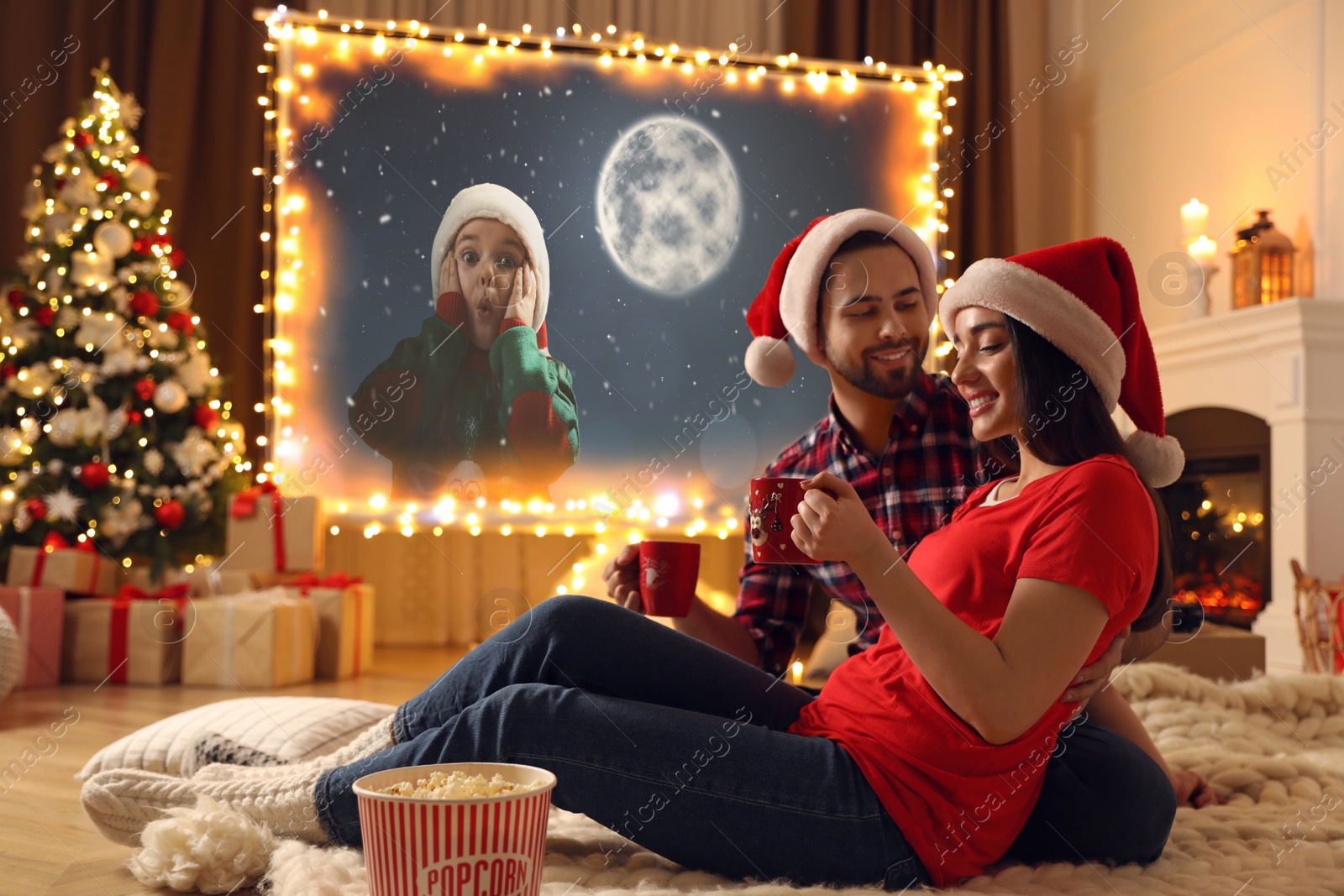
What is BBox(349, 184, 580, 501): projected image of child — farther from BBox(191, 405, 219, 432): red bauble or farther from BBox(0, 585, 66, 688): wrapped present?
BBox(0, 585, 66, 688): wrapped present

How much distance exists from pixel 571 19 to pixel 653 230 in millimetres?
1337

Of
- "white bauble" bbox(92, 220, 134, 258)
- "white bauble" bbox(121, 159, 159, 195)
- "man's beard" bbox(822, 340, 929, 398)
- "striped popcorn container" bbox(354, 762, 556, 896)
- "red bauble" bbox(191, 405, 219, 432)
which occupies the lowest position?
"striped popcorn container" bbox(354, 762, 556, 896)

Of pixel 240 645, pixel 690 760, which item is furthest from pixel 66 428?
pixel 690 760

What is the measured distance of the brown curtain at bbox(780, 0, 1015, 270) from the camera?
186 inches

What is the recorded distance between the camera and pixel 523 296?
11.9 ft

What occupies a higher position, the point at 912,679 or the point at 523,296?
the point at 523,296

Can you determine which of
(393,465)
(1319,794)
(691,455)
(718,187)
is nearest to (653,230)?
(718,187)

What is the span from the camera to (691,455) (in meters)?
3.85

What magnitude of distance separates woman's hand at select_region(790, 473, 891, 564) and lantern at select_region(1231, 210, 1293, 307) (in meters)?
3.24

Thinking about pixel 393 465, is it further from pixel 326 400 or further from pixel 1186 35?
pixel 1186 35

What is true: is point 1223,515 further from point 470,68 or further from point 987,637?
point 987,637

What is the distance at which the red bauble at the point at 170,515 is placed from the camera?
3396 millimetres

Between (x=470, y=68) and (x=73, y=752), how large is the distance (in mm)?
2630

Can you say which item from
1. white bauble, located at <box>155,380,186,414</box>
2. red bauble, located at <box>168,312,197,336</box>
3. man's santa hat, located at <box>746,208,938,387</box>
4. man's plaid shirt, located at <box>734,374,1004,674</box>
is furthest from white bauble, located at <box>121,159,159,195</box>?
man's plaid shirt, located at <box>734,374,1004,674</box>
